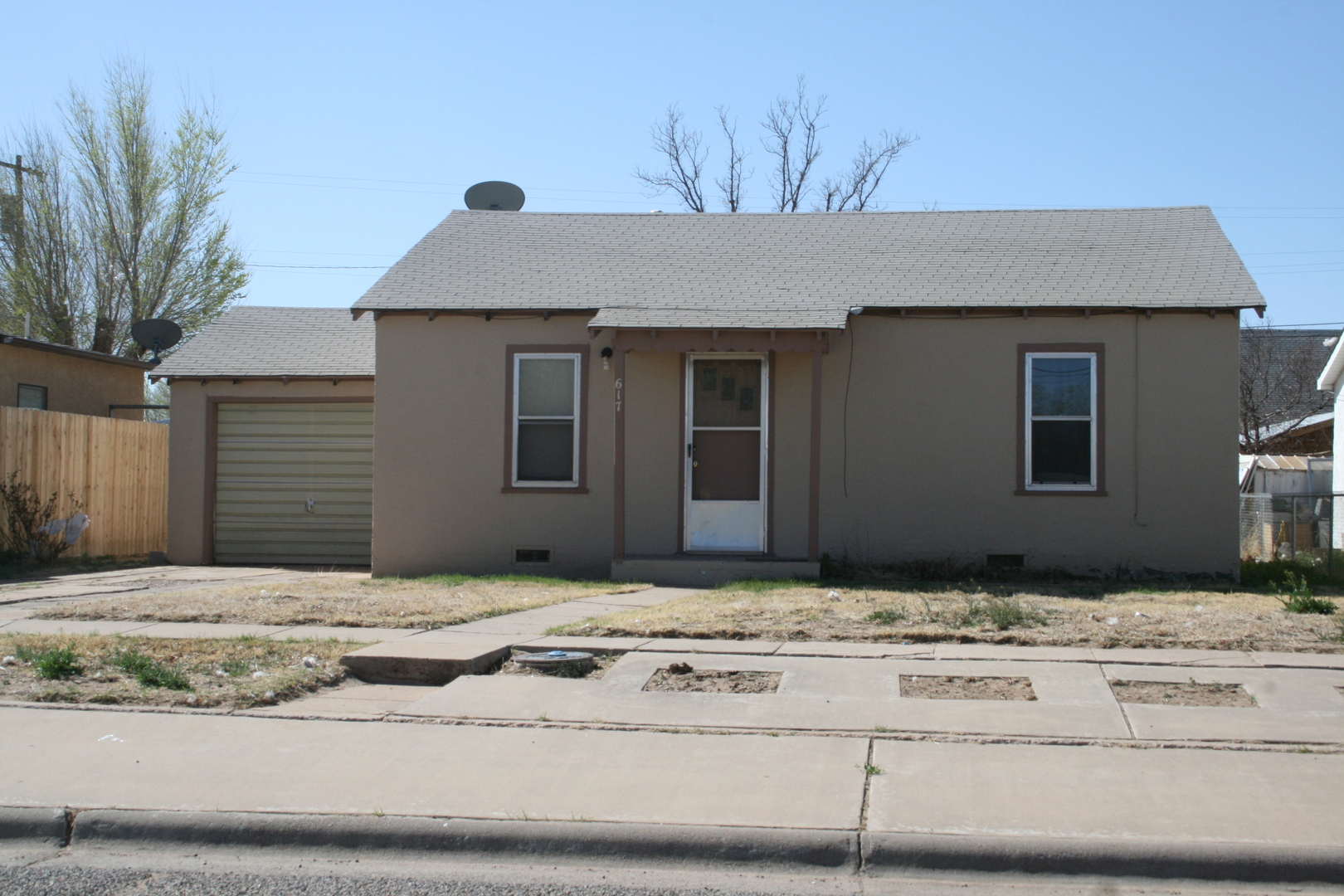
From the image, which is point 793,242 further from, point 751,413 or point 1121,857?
point 1121,857

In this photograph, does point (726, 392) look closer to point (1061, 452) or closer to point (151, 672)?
point (1061, 452)

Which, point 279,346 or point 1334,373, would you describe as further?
point 1334,373

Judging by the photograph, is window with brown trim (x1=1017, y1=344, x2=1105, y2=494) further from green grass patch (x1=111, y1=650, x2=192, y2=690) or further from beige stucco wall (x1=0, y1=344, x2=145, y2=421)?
beige stucco wall (x1=0, y1=344, x2=145, y2=421)

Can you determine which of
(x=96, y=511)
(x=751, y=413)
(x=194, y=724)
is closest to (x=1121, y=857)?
(x=194, y=724)

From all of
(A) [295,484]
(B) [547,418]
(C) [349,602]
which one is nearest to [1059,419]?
(B) [547,418]

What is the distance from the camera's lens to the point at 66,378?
18547 millimetres

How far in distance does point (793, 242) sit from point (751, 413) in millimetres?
2920

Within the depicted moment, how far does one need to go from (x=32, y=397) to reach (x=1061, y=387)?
50.9 feet

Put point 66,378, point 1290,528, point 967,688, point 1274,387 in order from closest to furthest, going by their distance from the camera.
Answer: point 967,688 → point 1290,528 → point 66,378 → point 1274,387

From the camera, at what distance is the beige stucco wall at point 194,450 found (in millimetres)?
15250

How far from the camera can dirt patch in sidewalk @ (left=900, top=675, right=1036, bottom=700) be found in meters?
6.27

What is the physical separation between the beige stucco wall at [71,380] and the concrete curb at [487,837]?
15.0 m

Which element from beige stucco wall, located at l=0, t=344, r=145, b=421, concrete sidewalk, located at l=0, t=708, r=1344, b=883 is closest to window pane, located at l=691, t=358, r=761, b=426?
concrete sidewalk, located at l=0, t=708, r=1344, b=883

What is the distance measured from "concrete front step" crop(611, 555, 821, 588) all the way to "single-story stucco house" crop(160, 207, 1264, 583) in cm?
3
